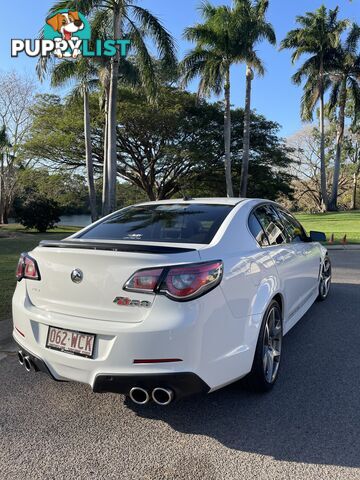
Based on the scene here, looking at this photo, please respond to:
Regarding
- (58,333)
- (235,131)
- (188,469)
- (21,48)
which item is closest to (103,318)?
(58,333)

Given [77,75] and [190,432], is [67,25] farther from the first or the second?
[190,432]

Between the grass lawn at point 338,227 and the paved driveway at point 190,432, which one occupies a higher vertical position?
the grass lawn at point 338,227

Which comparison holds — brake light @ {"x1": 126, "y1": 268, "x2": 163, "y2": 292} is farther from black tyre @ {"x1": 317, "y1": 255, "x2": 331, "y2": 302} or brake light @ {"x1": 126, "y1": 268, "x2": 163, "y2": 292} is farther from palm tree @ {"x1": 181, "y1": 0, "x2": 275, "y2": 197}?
palm tree @ {"x1": 181, "y1": 0, "x2": 275, "y2": 197}

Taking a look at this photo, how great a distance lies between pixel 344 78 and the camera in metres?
39.4

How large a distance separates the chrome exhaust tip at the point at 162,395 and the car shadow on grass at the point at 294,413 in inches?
16.7

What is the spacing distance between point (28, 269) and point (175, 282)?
51.2 inches

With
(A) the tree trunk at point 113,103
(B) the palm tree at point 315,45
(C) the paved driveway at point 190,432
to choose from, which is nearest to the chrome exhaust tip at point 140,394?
(C) the paved driveway at point 190,432

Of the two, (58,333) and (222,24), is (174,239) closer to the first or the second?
(58,333)

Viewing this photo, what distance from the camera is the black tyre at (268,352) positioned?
3166 millimetres

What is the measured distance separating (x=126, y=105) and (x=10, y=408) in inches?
1144

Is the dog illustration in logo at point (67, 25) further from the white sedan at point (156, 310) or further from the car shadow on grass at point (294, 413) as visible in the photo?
the car shadow on grass at point (294, 413)

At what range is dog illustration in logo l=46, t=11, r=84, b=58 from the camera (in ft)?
55.1

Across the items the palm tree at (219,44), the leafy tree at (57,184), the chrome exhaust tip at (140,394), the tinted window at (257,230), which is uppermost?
the palm tree at (219,44)

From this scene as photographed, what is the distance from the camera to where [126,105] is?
98.0ft
